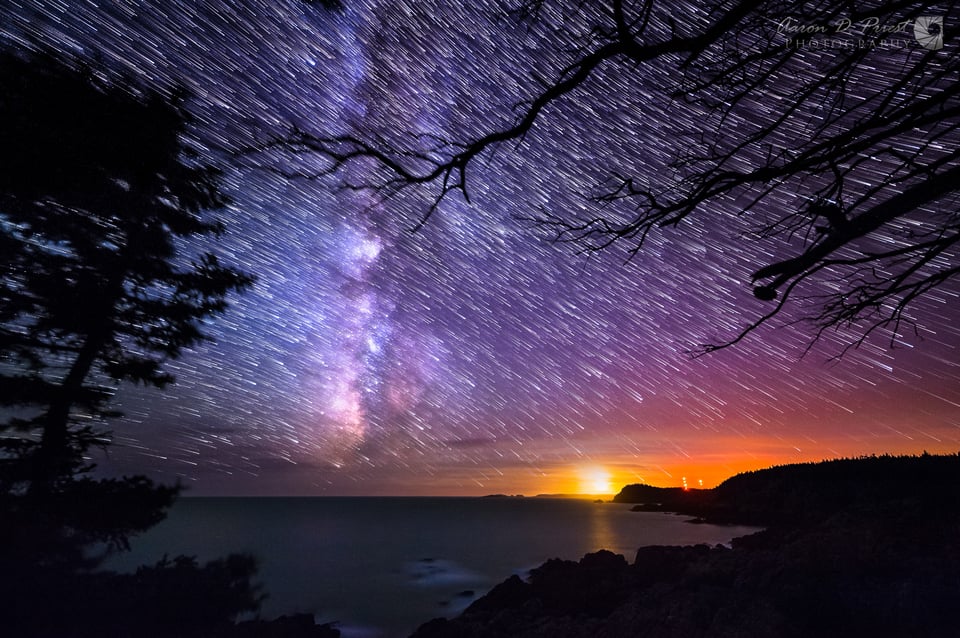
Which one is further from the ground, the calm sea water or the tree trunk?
the tree trunk

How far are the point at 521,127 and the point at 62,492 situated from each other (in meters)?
12.4

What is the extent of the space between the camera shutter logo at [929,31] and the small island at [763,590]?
32.6ft

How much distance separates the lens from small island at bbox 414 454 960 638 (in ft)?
30.8

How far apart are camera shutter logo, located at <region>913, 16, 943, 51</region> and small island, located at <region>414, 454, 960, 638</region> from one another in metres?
9.94

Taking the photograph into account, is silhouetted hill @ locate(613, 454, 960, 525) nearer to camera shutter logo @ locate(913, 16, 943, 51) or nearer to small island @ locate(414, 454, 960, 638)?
small island @ locate(414, 454, 960, 638)

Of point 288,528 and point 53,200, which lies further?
point 288,528

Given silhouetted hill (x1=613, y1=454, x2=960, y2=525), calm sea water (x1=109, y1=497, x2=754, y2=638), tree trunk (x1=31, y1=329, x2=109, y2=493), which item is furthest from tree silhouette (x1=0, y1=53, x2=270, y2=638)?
silhouetted hill (x1=613, y1=454, x2=960, y2=525)

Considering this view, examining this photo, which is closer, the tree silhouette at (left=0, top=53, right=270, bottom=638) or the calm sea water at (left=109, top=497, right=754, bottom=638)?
the tree silhouette at (left=0, top=53, right=270, bottom=638)

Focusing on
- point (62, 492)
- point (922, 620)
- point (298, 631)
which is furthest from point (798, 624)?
point (62, 492)

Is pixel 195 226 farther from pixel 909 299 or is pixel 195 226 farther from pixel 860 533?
pixel 860 533

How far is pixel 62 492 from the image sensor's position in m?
9.68

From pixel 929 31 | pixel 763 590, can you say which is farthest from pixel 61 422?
pixel 763 590

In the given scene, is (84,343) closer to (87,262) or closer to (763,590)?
(87,262)

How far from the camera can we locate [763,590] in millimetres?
11070
